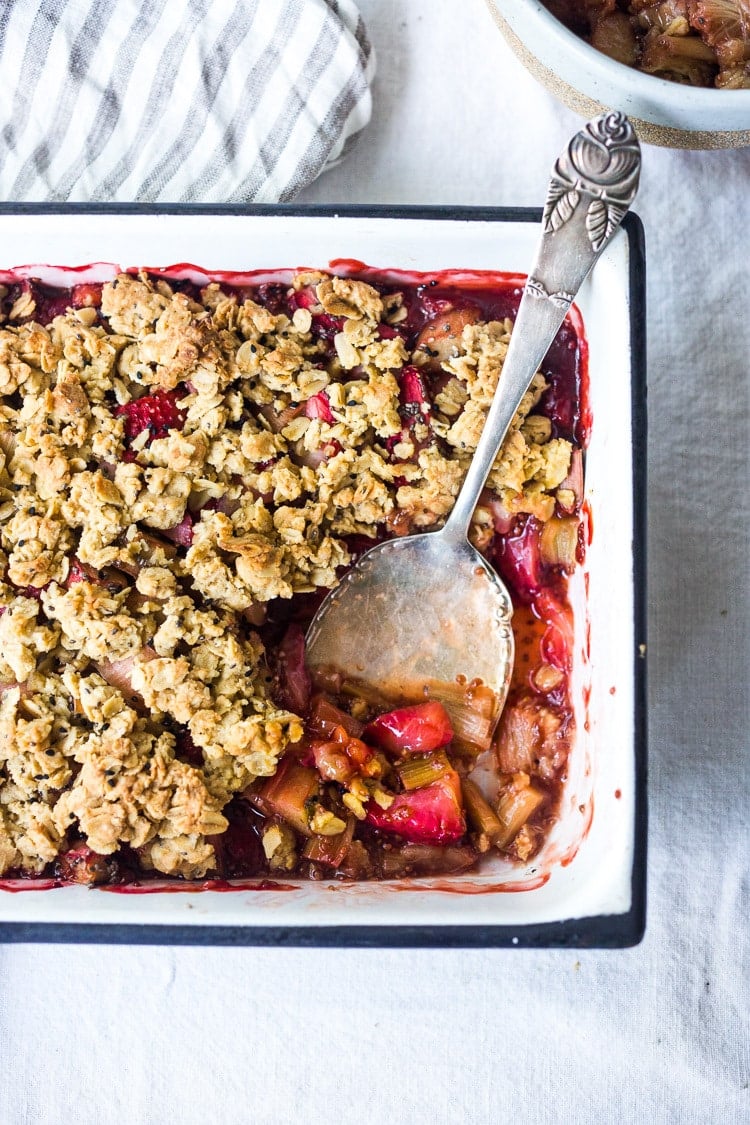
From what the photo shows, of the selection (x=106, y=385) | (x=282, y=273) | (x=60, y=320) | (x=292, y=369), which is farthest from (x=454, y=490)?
(x=60, y=320)

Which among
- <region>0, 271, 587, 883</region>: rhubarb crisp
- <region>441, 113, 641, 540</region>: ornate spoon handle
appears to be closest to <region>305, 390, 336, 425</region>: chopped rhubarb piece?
<region>0, 271, 587, 883</region>: rhubarb crisp

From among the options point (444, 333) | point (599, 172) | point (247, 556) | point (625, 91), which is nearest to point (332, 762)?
point (247, 556)

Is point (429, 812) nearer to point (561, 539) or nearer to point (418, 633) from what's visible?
point (418, 633)

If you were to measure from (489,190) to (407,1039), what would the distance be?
4.80 ft

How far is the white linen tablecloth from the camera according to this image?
1691 mm

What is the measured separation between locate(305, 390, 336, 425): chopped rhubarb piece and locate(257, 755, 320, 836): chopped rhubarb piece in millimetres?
479

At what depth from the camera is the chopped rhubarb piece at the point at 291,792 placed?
1.41 m

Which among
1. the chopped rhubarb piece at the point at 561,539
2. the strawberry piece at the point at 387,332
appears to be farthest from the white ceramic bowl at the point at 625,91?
the chopped rhubarb piece at the point at 561,539

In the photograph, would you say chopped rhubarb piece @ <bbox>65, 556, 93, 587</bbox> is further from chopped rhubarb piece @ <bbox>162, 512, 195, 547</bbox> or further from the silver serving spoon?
the silver serving spoon

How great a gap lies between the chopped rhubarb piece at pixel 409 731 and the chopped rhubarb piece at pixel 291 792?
0.11 meters

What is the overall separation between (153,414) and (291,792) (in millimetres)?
560

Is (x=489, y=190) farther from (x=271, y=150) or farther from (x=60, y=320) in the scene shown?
(x=60, y=320)

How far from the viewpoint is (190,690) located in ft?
4.36

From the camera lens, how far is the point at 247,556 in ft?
4.43
